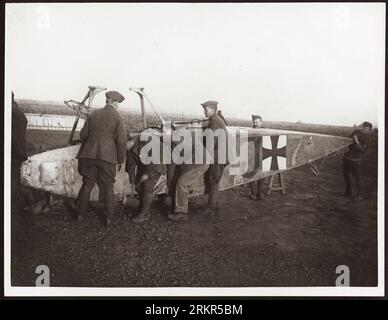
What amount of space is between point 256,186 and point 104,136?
5.50 feet

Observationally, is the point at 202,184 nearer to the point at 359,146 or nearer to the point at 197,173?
the point at 197,173

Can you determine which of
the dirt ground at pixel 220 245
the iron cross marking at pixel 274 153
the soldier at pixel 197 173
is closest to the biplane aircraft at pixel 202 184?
the iron cross marking at pixel 274 153

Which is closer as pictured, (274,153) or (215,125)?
(215,125)

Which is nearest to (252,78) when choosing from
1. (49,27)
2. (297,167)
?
(297,167)

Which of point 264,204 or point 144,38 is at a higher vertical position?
point 144,38

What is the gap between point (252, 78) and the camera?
347 cm

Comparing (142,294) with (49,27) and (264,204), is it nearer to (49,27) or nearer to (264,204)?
(264,204)

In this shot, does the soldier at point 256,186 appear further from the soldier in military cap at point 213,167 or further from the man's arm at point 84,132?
the man's arm at point 84,132

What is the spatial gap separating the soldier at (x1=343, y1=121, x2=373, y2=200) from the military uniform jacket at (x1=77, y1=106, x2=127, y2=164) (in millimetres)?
2334

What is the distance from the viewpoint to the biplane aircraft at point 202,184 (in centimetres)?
342

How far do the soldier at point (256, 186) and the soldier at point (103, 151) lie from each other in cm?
136

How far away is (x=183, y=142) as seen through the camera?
344cm

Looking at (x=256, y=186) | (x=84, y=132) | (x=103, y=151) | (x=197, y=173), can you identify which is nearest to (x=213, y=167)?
(x=197, y=173)

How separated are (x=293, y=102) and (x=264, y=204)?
1.12 meters
